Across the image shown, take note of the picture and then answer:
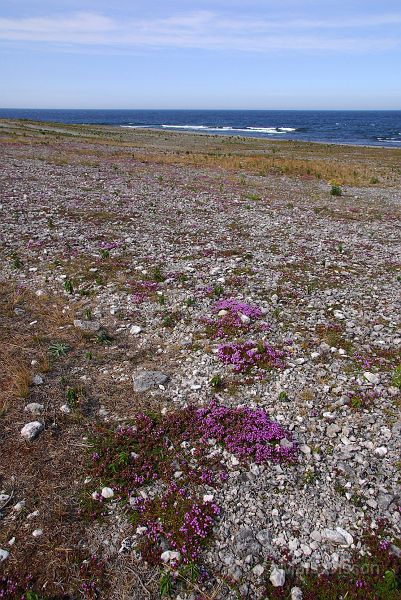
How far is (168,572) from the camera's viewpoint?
18.4 feet

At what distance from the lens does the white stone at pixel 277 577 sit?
547 cm

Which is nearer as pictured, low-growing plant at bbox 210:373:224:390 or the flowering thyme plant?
the flowering thyme plant

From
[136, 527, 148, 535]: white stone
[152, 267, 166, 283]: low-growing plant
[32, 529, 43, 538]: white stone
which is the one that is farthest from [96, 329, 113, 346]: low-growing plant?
[136, 527, 148, 535]: white stone

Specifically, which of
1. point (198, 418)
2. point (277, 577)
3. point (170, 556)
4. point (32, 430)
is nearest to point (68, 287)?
point (32, 430)

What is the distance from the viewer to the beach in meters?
5.75

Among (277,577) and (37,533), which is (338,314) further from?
(37,533)

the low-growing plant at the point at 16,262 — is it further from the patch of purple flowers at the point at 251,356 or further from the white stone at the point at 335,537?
the white stone at the point at 335,537

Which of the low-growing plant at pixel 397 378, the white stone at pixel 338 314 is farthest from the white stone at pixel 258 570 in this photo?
the white stone at pixel 338 314

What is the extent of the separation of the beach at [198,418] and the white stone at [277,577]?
2 centimetres

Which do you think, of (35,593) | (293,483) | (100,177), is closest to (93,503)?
(35,593)

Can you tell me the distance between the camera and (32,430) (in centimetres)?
782

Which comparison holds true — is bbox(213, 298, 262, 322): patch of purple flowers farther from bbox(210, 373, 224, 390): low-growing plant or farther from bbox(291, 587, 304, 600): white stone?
bbox(291, 587, 304, 600): white stone

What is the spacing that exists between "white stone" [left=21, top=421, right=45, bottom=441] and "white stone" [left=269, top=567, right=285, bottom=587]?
479 cm

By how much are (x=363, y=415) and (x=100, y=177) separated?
3452cm
